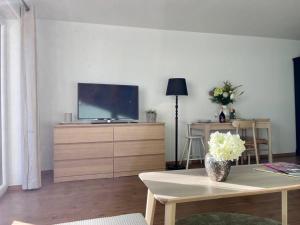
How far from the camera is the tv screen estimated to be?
12.0 feet

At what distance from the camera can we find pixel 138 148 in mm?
3641

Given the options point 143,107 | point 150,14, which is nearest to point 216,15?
point 150,14

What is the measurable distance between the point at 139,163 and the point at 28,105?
5.54 feet

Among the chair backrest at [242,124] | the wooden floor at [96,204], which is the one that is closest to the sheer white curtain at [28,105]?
the wooden floor at [96,204]

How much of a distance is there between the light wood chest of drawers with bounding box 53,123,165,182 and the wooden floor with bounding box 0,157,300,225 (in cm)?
32

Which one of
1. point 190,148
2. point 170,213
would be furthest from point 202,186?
point 190,148

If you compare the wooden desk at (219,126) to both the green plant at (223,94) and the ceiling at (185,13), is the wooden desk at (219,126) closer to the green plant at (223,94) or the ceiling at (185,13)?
the green plant at (223,94)

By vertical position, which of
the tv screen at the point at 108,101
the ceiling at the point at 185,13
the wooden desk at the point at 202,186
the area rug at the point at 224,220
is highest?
the ceiling at the point at 185,13

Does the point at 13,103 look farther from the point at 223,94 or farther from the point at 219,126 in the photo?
the point at 223,94

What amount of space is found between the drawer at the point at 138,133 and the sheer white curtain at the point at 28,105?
1.08m

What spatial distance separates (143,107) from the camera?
13.8ft

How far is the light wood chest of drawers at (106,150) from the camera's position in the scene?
3.32 m

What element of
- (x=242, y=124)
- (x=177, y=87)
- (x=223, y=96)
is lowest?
(x=242, y=124)

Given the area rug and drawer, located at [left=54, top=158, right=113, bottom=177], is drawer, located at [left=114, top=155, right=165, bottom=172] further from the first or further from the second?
the area rug
